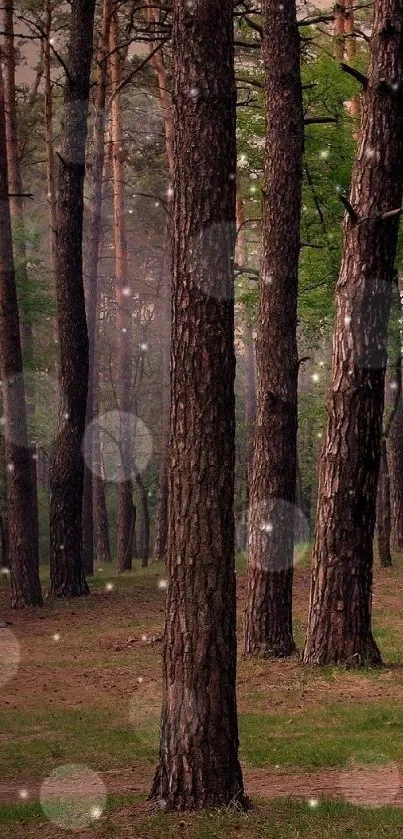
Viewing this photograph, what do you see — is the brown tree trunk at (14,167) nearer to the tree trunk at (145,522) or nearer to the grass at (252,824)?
the tree trunk at (145,522)

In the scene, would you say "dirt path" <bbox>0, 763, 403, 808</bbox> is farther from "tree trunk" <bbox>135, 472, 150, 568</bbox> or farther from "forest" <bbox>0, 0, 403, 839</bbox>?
"tree trunk" <bbox>135, 472, 150, 568</bbox>

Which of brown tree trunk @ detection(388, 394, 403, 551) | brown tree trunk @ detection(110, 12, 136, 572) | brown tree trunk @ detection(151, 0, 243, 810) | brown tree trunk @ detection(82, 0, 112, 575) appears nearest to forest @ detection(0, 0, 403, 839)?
brown tree trunk @ detection(151, 0, 243, 810)

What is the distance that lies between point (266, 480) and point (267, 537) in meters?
0.73

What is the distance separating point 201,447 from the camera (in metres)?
7.04

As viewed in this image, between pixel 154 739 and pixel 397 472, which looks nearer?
pixel 154 739

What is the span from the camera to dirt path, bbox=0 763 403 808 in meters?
7.54

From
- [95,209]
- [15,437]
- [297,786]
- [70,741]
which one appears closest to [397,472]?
[95,209]

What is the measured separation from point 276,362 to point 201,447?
21.7 feet

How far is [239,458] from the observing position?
59531 millimetres

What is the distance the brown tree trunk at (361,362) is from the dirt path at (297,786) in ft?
11.1

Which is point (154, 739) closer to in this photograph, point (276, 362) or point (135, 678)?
point (135, 678)

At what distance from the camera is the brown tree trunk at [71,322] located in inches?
821

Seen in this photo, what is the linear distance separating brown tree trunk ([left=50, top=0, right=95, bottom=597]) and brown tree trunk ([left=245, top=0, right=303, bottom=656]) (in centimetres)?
807

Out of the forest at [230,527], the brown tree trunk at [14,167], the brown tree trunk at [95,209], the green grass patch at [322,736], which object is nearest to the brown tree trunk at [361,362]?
the forest at [230,527]
